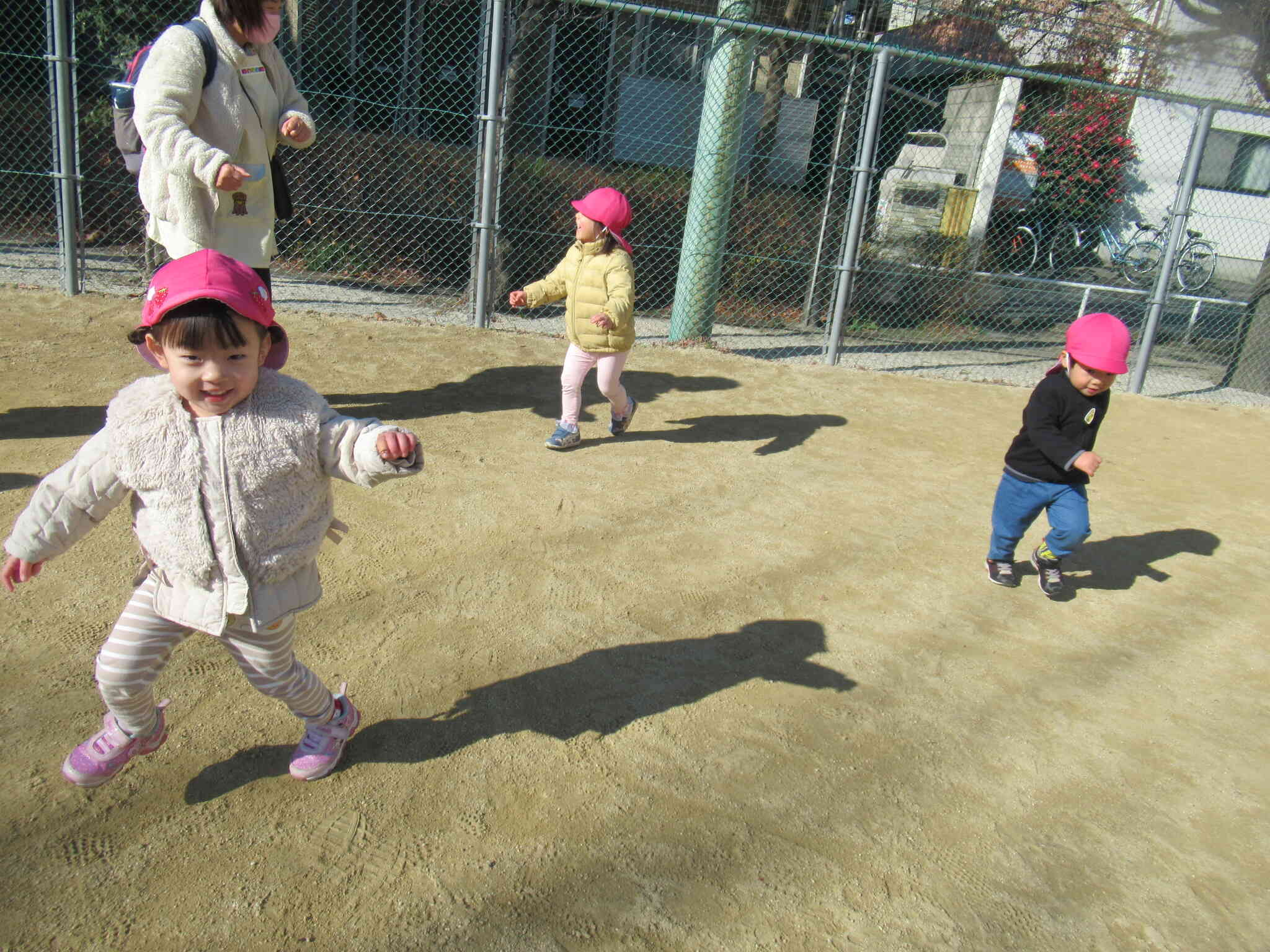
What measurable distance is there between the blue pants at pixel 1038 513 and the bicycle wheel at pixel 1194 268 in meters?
11.0

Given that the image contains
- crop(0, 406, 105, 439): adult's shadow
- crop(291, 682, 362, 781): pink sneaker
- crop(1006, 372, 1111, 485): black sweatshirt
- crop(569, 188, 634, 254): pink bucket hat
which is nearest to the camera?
crop(291, 682, 362, 781): pink sneaker

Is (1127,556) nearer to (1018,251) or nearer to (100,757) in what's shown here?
(100,757)

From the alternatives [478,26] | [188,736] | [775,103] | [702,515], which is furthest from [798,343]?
[478,26]

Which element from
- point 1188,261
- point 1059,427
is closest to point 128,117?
point 1059,427

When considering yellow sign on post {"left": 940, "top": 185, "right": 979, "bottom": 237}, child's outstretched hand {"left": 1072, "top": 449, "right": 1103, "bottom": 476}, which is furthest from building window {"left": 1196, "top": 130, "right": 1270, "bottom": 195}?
child's outstretched hand {"left": 1072, "top": 449, "right": 1103, "bottom": 476}

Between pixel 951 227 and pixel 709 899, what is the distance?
10182mm

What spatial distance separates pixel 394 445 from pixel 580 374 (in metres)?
2.92

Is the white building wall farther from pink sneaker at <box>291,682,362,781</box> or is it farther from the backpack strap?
pink sneaker at <box>291,682,362,781</box>

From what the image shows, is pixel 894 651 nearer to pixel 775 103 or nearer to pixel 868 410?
pixel 868 410

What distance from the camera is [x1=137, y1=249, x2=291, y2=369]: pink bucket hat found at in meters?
1.86

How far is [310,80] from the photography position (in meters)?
11.3

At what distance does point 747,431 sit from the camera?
18.1ft

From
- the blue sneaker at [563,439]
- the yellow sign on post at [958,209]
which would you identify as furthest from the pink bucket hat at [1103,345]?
the yellow sign on post at [958,209]

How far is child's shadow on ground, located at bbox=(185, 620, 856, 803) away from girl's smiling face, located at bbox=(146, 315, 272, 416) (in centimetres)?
93
